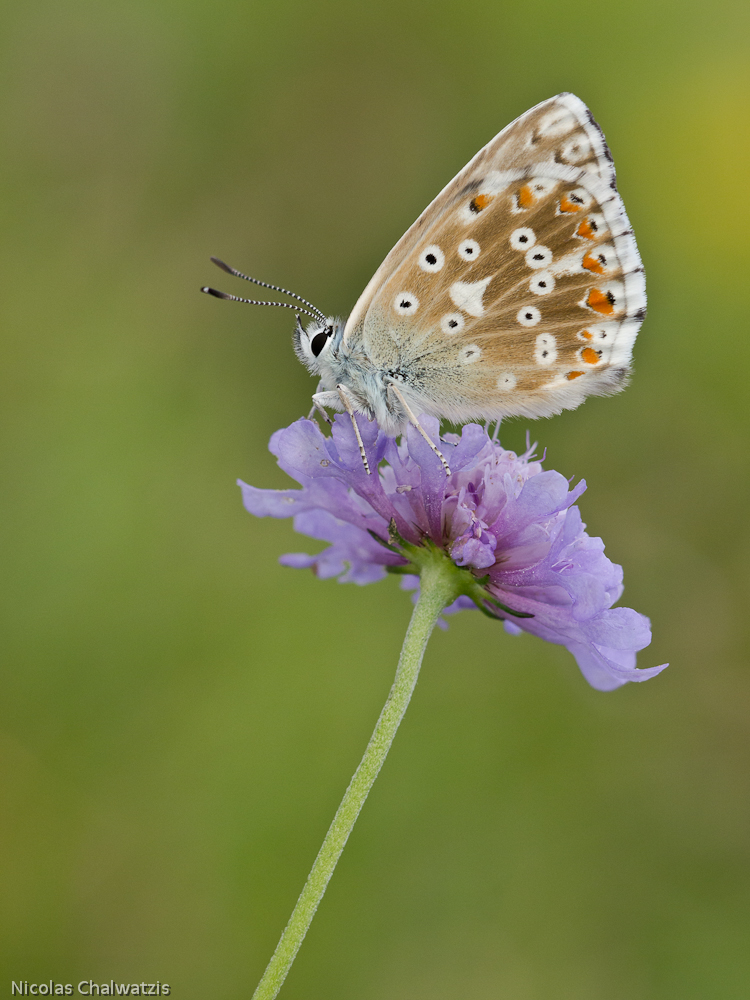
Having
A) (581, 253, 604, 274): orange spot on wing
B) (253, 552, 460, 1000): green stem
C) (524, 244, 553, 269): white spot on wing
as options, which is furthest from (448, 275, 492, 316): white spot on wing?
(253, 552, 460, 1000): green stem

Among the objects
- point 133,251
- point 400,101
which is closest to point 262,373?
point 133,251

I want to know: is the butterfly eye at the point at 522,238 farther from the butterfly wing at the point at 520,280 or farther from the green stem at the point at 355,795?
the green stem at the point at 355,795

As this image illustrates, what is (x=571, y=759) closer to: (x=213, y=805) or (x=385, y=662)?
(x=385, y=662)

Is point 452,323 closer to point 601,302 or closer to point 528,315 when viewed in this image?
point 528,315

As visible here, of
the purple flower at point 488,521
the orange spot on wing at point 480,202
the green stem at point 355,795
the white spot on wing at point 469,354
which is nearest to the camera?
the green stem at point 355,795

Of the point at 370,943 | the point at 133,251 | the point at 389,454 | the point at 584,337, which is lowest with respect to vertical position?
the point at 370,943

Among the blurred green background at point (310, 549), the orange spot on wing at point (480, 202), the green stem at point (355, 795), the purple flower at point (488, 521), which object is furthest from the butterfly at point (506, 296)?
the blurred green background at point (310, 549)
